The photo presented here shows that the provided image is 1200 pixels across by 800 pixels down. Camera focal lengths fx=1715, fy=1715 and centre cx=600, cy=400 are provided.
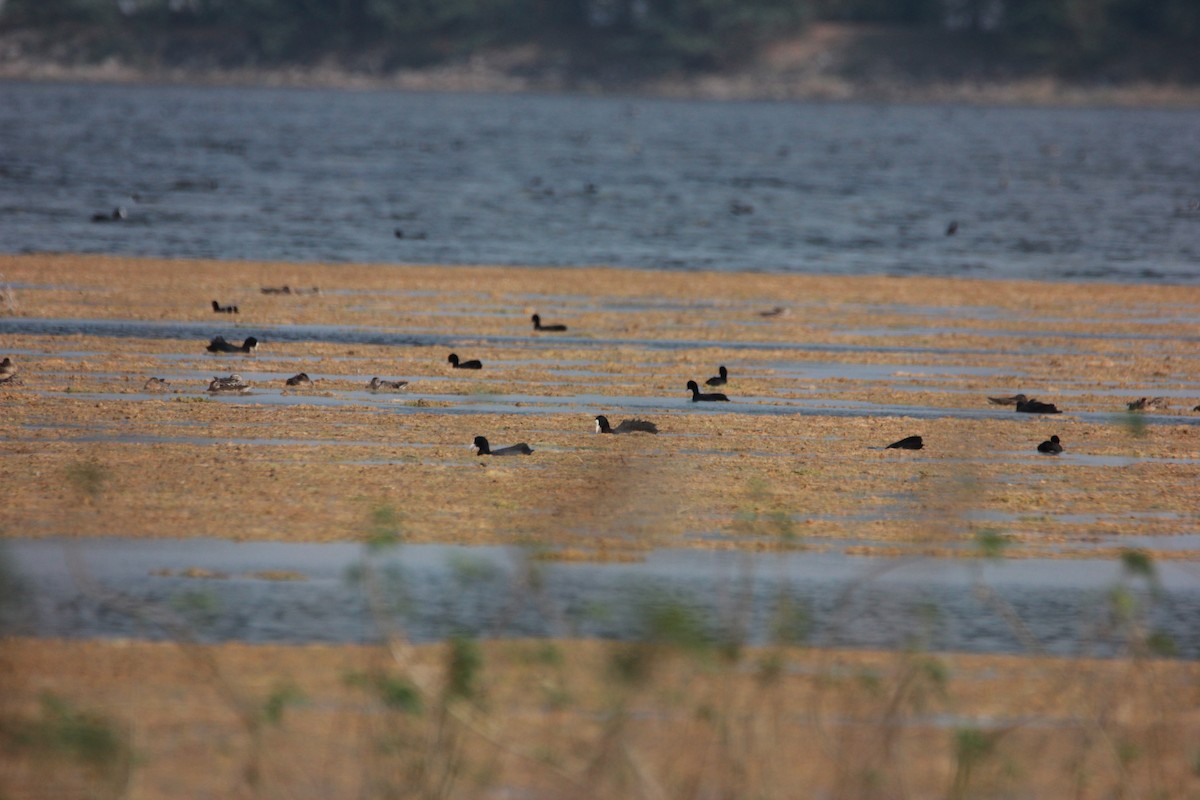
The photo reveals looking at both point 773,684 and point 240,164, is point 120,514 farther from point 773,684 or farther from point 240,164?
point 240,164

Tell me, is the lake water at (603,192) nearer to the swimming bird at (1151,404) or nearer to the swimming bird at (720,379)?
the swimming bird at (720,379)

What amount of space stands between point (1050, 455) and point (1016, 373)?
4.89m

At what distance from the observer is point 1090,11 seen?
464ft

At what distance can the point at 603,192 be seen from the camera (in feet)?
177

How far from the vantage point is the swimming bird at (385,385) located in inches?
650

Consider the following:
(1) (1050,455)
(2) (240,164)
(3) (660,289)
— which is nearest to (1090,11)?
(2) (240,164)

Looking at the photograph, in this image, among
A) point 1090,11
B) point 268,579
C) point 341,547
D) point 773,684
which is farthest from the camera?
point 1090,11

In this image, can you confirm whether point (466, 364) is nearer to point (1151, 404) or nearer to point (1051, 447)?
point (1051, 447)

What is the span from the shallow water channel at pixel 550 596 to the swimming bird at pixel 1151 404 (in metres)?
6.38

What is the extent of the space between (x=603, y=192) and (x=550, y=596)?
148 feet

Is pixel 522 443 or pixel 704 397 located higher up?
pixel 522 443

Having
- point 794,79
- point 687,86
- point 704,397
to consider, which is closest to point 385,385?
point 704,397

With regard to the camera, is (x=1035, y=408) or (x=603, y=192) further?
(x=603, y=192)

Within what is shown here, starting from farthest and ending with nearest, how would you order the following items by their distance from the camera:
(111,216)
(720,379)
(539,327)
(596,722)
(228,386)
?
(111,216) → (539,327) → (720,379) → (228,386) → (596,722)
